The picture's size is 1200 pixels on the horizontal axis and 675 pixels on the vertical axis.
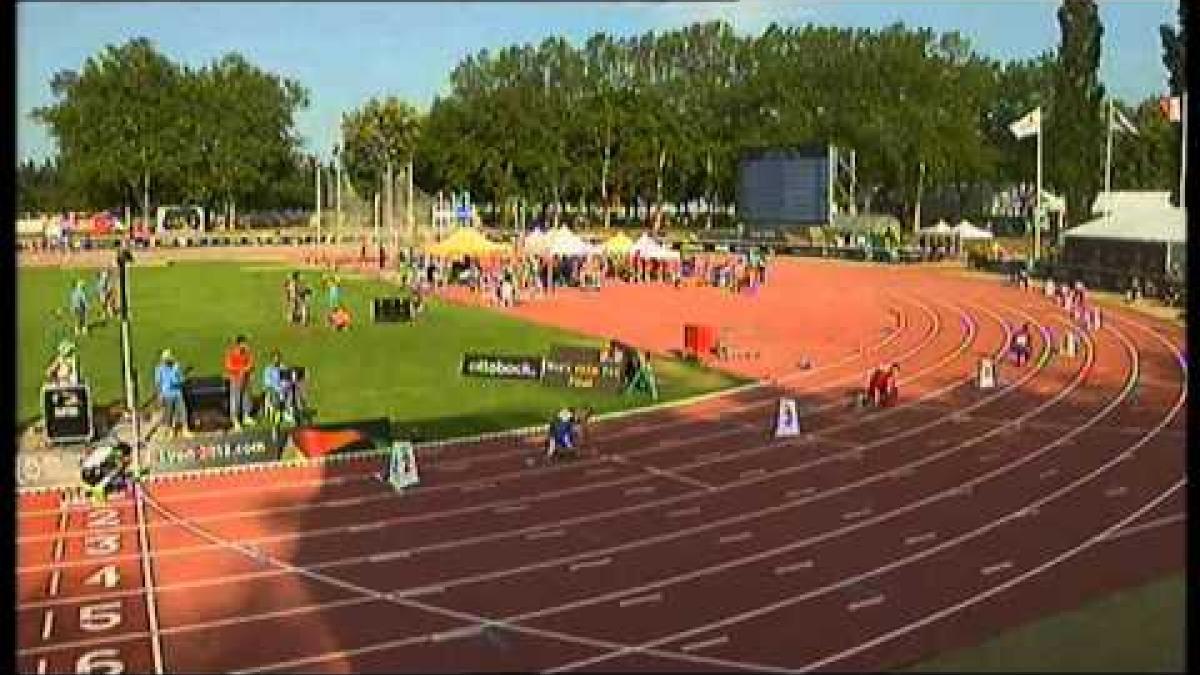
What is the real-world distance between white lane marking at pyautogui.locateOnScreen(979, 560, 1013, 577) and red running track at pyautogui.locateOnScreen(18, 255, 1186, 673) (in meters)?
0.06

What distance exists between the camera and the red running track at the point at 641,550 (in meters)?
12.2

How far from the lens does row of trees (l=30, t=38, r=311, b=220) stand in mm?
75750

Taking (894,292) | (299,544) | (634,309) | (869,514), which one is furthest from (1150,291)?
(299,544)

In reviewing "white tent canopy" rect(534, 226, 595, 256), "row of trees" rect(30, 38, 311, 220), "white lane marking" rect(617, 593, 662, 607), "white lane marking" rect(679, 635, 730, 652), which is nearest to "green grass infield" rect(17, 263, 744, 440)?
"white tent canopy" rect(534, 226, 595, 256)

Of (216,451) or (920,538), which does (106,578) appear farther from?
(920,538)

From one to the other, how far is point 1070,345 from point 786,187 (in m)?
45.8

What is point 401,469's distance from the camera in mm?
18078

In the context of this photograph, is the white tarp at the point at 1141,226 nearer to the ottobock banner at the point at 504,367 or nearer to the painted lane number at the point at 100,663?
the ottobock banner at the point at 504,367

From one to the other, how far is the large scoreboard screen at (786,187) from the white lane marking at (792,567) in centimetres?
6104

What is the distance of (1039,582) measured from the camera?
14.0 meters

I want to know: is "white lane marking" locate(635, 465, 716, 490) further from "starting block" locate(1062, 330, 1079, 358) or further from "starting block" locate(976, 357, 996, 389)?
"starting block" locate(1062, 330, 1079, 358)

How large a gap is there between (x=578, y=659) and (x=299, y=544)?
16.0 feet

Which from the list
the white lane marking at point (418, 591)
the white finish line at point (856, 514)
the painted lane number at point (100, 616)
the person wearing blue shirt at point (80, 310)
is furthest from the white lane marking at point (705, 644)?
the person wearing blue shirt at point (80, 310)

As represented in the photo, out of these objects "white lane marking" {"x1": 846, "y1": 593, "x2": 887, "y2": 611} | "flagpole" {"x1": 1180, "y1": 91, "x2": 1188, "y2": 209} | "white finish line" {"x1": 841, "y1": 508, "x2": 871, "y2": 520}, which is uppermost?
"flagpole" {"x1": 1180, "y1": 91, "x2": 1188, "y2": 209}
